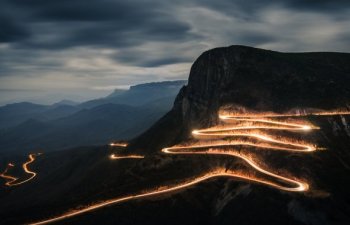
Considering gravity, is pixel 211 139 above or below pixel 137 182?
above

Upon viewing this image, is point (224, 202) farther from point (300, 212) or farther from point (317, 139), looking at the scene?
point (317, 139)

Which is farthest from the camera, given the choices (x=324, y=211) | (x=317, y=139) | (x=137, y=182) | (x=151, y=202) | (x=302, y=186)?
(x=137, y=182)

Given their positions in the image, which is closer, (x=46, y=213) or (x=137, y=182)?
(x=46, y=213)

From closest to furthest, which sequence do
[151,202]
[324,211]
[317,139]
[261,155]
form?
[324,211] < [151,202] < [261,155] < [317,139]

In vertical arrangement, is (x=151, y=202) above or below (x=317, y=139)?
below

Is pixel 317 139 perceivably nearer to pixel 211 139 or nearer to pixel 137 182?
pixel 211 139

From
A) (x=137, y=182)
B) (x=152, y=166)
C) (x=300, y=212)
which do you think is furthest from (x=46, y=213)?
(x=300, y=212)

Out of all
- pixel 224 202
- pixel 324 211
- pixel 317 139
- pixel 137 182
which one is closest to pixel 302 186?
pixel 324 211

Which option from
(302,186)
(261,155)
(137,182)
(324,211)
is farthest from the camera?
(137,182)

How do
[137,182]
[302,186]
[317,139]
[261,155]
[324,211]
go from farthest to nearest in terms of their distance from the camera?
[137,182]
[317,139]
[261,155]
[302,186]
[324,211]
